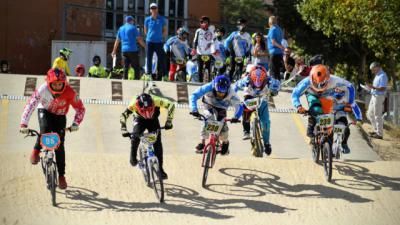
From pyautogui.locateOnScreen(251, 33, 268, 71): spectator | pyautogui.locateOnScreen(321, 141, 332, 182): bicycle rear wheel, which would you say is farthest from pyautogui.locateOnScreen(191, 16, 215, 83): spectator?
pyautogui.locateOnScreen(321, 141, 332, 182): bicycle rear wheel

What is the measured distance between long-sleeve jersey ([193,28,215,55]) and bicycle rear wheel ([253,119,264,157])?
5.74 metres

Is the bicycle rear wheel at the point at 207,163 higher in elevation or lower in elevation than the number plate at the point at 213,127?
lower

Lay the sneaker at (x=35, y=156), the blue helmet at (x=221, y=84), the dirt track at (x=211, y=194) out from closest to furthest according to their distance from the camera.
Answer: the dirt track at (x=211, y=194) → the sneaker at (x=35, y=156) → the blue helmet at (x=221, y=84)

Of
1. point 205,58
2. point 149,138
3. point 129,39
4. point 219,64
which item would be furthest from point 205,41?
point 149,138

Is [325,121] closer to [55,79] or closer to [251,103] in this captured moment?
[251,103]

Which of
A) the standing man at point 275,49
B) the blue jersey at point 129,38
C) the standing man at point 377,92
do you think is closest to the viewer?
the standing man at point 377,92

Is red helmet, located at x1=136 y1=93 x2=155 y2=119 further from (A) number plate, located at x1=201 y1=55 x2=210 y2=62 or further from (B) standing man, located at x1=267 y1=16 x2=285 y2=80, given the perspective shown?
(A) number plate, located at x1=201 y1=55 x2=210 y2=62

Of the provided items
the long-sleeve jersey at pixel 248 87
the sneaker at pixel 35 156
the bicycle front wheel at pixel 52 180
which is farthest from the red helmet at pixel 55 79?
the long-sleeve jersey at pixel 248 87

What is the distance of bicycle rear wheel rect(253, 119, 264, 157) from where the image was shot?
14.1 m

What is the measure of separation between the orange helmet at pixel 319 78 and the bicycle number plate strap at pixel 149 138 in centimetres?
300

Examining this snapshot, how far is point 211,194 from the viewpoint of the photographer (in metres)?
11.9

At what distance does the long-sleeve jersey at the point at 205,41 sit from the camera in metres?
19.7

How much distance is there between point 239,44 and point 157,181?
9.13 metres

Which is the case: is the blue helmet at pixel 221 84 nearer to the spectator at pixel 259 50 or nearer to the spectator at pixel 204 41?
the spectator at pixel 259 50
